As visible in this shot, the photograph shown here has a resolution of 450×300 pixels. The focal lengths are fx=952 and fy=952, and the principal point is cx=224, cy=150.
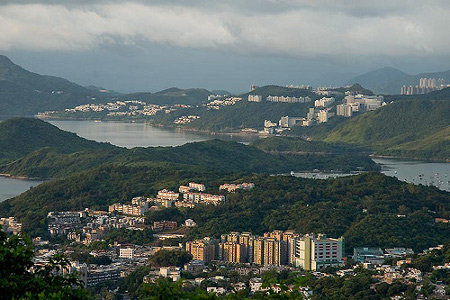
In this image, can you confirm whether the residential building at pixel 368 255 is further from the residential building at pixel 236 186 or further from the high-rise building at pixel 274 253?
the residential building at pixel 236 186

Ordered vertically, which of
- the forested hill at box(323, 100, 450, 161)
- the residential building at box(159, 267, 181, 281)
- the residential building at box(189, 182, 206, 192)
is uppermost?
the forested hill at box(323, 100, 450, 161)

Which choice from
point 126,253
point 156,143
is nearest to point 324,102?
point 156,143

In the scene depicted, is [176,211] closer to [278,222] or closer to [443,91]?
[278,222]

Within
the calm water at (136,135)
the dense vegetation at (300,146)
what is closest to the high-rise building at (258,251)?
the calm water at (136,135)

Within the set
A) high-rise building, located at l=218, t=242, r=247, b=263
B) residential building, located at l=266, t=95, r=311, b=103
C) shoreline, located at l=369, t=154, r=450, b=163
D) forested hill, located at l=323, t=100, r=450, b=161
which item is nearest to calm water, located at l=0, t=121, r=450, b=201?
shoreline, located at l=369, t=154, r=450, b=163

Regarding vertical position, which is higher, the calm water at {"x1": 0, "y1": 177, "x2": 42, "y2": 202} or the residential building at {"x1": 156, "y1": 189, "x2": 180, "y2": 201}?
the residential building at {"x1": 156, "y1": 189, "x2": 180, "y2": 201}

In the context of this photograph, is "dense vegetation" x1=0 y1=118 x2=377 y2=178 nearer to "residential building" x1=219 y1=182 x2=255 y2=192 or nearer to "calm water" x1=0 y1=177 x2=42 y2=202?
"calm water" x1=0 y1=177 x2=42 y2=202
